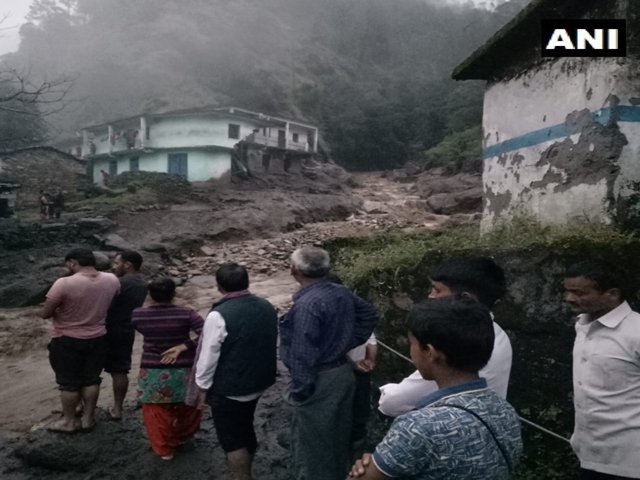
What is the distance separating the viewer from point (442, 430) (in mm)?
1417

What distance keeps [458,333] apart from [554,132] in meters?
3.39

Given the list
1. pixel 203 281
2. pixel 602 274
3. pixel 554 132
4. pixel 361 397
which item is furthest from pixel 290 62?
pixel 602 274

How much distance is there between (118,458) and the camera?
4.06m

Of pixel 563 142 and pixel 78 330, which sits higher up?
pixel 563 142

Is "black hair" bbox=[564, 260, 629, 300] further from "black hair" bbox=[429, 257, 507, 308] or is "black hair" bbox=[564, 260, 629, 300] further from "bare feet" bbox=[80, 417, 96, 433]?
"bare feet" bbox=[80, 417, 96, 433]

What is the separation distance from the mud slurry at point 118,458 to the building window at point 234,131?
28827 millimetres

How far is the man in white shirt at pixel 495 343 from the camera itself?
1.99 m

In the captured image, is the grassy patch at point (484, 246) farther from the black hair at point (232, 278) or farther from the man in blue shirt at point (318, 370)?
the black hair at point (232, 278)

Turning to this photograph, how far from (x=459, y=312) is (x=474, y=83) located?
42.2 m

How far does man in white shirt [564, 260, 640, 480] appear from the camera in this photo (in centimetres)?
219

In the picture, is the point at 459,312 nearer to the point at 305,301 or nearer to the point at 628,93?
the point at 305,301

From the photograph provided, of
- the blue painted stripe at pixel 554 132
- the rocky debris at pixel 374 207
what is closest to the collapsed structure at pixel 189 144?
the rocky debris at pixel 374 207

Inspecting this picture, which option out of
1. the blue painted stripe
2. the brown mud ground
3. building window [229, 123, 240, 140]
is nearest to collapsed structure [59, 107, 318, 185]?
building window [229, 123, 240, 140]

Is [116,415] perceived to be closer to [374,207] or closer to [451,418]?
[451,418]
